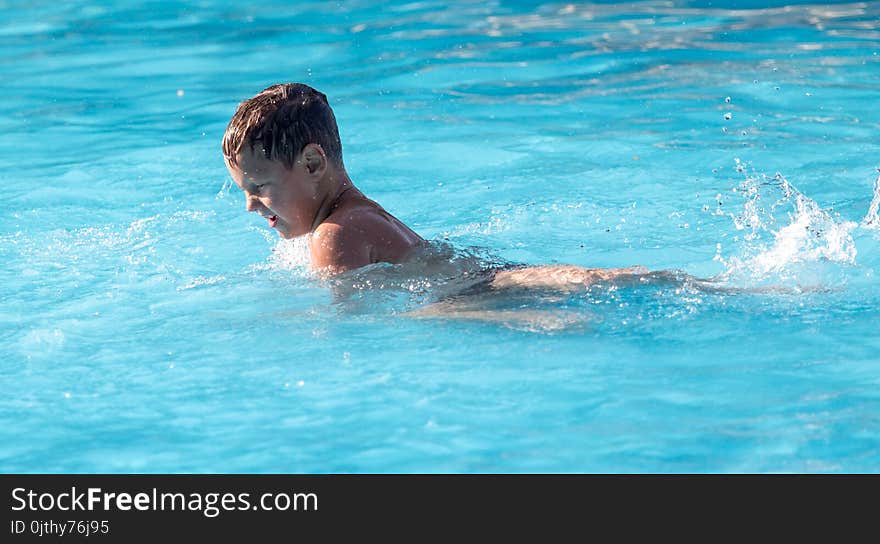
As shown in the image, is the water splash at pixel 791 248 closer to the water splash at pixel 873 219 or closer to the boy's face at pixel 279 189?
the water splash at pixel 873 219

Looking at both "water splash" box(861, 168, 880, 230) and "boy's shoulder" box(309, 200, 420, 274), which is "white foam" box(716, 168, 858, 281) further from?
"boy's shoulder" box(309, 200, 420, 274)

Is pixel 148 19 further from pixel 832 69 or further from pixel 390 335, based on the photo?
pixel 390 335

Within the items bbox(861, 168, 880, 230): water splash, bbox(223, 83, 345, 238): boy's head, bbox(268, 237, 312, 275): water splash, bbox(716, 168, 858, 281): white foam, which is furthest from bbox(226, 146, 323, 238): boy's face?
bbox(861, 168, 880, 230): water splash

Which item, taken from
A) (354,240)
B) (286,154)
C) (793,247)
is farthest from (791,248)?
(286,154)

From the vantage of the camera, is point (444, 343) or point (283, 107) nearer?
point (444, 343)

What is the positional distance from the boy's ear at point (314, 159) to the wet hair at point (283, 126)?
2 centimetres

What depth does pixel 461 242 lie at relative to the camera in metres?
5.21

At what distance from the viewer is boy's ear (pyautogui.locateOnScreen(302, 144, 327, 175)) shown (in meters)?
4.21

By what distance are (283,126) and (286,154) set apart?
10cm

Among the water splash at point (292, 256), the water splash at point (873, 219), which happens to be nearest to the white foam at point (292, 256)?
the water splash at point (292, 256)

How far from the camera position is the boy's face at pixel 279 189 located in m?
4.14

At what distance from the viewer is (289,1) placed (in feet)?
32.3
